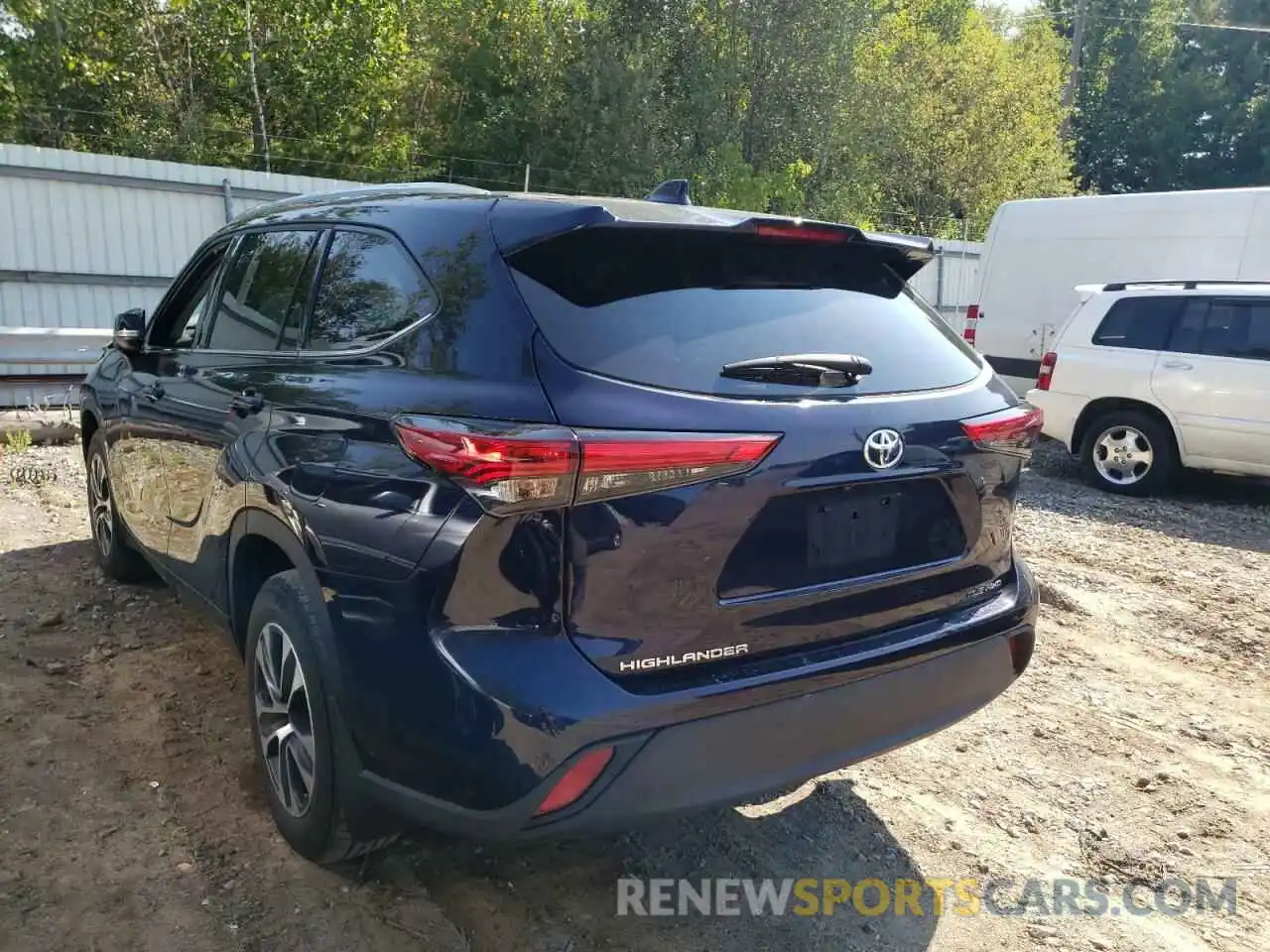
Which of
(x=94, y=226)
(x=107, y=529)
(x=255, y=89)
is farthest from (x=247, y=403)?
(x=255, y=89)

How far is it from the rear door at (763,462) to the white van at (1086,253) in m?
7.60

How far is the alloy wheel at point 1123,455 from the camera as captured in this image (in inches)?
323

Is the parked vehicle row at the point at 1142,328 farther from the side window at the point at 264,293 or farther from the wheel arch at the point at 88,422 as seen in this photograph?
the wheel arch at the point at 88,422

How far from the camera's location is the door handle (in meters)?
3.01

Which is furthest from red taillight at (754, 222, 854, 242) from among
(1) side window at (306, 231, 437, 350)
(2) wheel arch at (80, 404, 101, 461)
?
(2) wheel arch at (80, 404, 101, 461)

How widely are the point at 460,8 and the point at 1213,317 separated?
1656 cm

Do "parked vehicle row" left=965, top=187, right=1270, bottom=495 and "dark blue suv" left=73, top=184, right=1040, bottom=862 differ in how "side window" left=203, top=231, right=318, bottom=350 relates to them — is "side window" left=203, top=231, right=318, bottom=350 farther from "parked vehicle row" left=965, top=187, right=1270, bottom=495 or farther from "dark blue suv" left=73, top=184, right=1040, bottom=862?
"parked vehicle row" left=965, top=187, right=1270, bottom=495

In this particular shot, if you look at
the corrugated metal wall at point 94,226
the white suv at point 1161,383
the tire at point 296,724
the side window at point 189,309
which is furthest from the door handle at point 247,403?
the corrugated metal wall at point 94,226

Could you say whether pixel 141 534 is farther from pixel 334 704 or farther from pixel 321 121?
pixel 321 121

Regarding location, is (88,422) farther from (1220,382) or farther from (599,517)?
(1220,382)

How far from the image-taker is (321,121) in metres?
19.6

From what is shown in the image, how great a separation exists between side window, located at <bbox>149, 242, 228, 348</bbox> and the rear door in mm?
2061

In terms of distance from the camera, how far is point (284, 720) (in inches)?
112

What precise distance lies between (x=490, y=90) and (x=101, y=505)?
54.7ft
